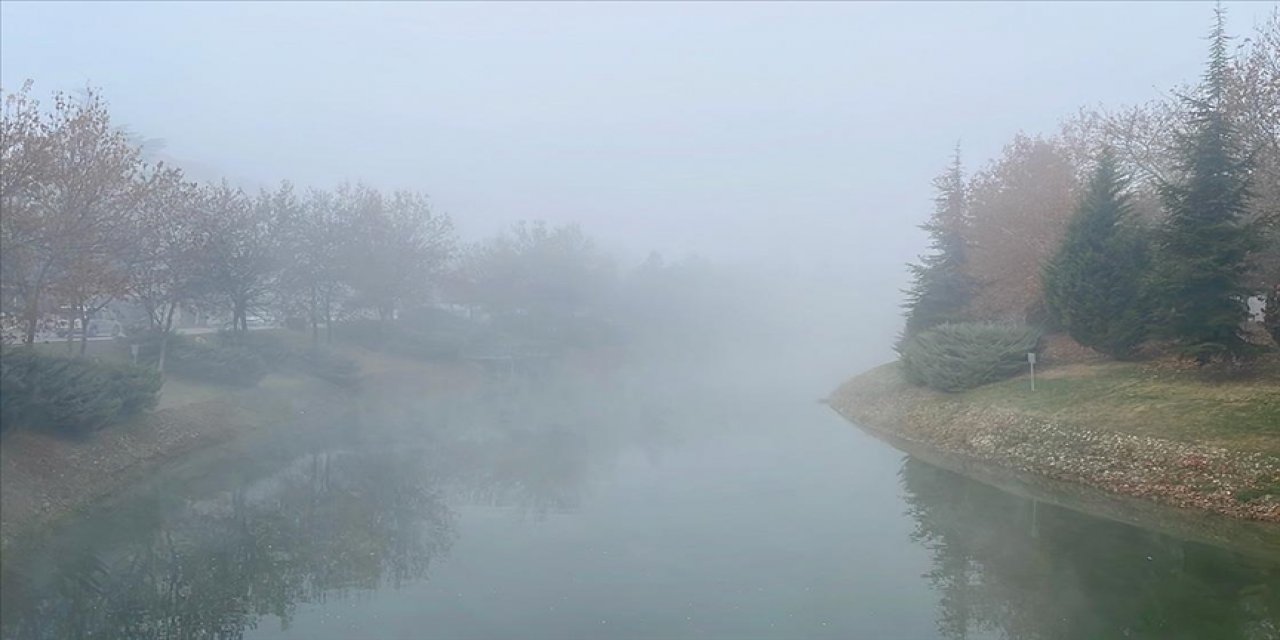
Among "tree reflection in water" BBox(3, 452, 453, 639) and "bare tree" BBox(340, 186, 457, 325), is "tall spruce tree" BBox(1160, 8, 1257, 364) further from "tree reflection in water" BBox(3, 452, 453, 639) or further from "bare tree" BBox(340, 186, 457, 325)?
"bare tree" BBox(340, 186, 457, 325)

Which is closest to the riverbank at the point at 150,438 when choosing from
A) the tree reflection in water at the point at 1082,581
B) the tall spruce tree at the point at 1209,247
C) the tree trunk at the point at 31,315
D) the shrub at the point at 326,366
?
the shrub at the point at 326,366

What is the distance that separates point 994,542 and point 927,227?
2753 centimetres

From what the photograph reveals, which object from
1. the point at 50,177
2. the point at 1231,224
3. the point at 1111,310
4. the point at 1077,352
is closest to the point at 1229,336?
the point at 1231,224

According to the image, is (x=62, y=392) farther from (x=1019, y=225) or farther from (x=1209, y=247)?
(x=1019, y=225)

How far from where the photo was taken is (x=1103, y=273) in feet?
90.1

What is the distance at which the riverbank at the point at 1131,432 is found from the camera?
56.4 feet

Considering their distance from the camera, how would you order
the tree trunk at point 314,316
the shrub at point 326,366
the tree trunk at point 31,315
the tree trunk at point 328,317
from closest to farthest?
the tree trunk at point 31,315
the shrub at point 326,366
the tree trunk at point 314,316
the tree trunk at point 328,317

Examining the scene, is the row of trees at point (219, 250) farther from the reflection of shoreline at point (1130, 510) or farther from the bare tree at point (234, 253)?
the reflection of shoreline at point (1130, 510)

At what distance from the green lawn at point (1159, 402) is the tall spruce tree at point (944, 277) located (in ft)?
39.2

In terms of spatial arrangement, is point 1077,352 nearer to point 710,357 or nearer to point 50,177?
point 50,177

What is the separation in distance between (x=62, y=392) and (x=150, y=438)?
5130 mm

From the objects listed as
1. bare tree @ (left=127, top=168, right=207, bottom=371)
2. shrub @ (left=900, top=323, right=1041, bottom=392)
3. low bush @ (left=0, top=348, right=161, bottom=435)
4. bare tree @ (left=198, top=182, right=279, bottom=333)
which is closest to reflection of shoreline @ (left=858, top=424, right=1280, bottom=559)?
shrub @ (left=900, top=323, right=1041, bottom=392)

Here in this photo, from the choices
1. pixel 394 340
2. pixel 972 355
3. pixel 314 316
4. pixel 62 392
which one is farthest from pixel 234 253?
pixel 972 355

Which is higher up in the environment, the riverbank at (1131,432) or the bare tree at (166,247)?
the bare tree at (166,247)
